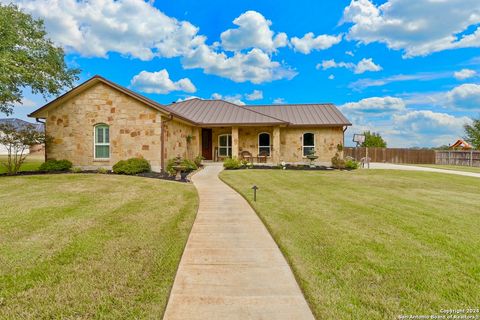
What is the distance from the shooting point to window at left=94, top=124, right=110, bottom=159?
13703mm

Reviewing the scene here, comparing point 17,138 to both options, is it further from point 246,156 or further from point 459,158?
point 459,158

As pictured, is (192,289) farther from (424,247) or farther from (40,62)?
(40,62)

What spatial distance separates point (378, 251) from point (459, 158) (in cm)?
3007

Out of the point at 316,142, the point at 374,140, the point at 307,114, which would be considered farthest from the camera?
the point at 374,140

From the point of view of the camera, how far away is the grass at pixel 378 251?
8.86ft

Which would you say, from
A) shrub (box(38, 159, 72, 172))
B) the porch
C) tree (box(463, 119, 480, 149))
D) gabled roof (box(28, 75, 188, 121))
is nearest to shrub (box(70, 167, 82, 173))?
shrub (box(38, 159, 72, 172))

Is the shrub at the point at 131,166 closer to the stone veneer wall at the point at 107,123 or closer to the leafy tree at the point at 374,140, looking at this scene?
the stone veneer wall at the point at 107,123

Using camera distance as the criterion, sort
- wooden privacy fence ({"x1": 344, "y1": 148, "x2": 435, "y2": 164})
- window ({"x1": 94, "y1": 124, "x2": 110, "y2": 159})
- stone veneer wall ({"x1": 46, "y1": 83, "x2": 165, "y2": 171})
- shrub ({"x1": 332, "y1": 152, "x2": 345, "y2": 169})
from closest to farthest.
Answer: stone veneer wall ({"x1": 46, "y1": 83, "x2": 165, "y2": 171}) → window ({"x1": 94, "y1": 124, "x2": 110, "y2": 159}) → shrub ({"x1": 332, "y1": 152, "x2": 345, "y2": 169}) → wooden privacy fence ({"x1": 344, "y1": 148, "x2": 435, "y2": 164})

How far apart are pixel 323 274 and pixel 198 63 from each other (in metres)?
24.1

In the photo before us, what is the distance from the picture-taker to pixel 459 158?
26.4 metres

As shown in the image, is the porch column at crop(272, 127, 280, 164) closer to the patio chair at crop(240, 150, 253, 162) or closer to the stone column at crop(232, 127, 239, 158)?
the patio chair at crop(240, 150, 253, 162)

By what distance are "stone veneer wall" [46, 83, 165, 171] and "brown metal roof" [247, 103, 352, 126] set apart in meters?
10.7

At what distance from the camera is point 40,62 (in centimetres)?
1337

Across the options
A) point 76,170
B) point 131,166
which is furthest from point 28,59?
point 131,166
